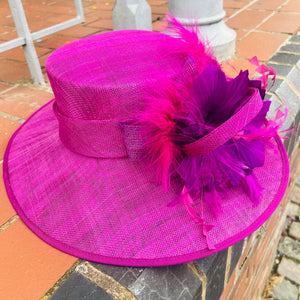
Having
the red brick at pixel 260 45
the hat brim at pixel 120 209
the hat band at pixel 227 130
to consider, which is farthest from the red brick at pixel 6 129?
the red brick at pixel 260 45

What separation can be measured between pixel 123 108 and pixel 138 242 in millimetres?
302

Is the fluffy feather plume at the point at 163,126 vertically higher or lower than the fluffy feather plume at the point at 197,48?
lower

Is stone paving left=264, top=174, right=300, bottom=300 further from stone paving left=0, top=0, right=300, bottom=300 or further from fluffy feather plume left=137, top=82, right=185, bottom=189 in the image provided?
fluffy feather plume left=137, top=82, right=185, bottom=189

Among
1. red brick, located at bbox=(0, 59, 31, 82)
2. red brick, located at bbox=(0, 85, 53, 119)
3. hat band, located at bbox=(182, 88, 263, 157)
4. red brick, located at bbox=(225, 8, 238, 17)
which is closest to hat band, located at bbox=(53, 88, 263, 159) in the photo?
hat band, located at bbox=(182, 88, 263, 157)

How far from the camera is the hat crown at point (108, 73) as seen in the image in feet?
2.28

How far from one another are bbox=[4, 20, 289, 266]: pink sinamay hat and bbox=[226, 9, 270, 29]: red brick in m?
1.40

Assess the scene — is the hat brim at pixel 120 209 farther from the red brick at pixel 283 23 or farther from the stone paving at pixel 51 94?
the red brick at pixel 283 23

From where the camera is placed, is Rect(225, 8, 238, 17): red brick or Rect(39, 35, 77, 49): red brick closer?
Rect(39, 35, 77, 49): red brick

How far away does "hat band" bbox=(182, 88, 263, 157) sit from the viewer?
2.03 ft

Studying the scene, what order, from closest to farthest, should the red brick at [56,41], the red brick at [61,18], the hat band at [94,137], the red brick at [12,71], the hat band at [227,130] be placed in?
the hat band at [227,130]
the hat band at [94,137]
the red brick at [12,71]
the red brick at [56,41]
the red brick at [61,18]

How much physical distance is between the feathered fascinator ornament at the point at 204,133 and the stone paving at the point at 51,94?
0.21 metres

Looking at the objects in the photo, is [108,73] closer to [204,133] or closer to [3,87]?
[204,133]

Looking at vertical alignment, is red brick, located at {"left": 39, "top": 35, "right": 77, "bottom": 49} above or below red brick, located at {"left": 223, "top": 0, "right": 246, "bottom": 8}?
below

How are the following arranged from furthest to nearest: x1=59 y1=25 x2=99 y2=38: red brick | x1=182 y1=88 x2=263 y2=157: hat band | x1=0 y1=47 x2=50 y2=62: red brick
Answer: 1. x1=59 y1=25 x2=99 y2=38: red brick
2. x1=0 y1=47 x2=50 y2=62: red brick
3. x1=182 y1=88 x2=263 y2=157: hat band
